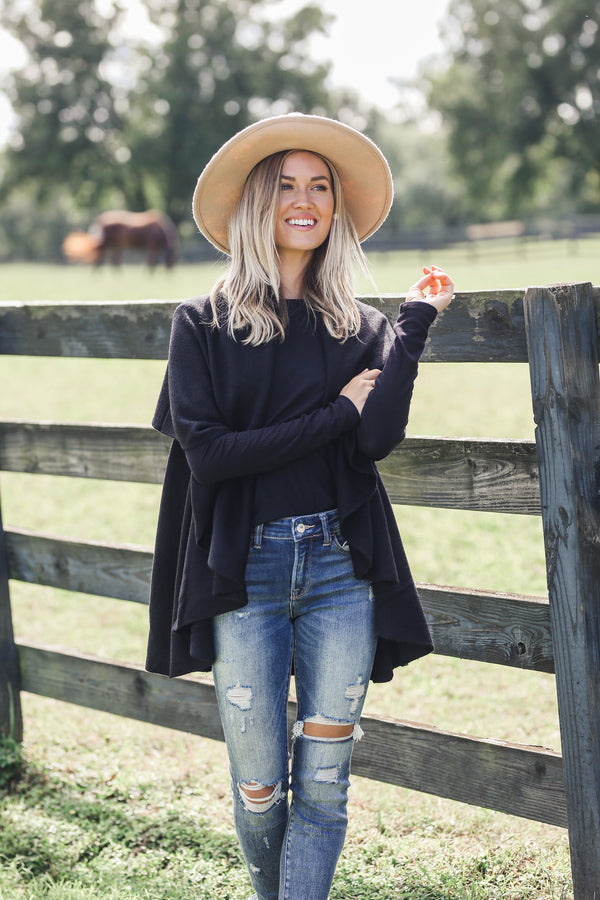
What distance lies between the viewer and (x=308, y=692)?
7.89 ft

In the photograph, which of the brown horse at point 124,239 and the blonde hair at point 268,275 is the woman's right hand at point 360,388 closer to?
the blonde hair at point 268,275

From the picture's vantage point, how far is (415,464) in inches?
116

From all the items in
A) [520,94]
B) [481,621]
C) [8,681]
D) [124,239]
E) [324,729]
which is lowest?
[8,681]

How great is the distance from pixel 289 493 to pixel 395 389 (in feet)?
1.20

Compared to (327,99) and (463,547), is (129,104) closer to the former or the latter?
(327,99)

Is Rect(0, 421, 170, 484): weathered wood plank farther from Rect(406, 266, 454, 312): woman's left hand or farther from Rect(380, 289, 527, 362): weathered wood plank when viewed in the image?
Rect(406, 266, 454, 312): woman's left hand

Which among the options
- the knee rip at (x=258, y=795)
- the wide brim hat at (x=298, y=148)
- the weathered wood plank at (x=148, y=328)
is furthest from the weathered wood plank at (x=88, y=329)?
the knee rip at (x=258, y=795)

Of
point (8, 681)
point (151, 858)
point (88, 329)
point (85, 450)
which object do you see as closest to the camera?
point (151, 858)

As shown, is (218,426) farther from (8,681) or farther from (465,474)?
(8,681)

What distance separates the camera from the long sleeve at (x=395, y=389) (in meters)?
2.25

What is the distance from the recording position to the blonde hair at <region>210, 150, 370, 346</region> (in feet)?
7.74

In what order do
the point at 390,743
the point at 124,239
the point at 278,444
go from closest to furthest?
1. the point at 278,444
2. the point at 390,743
3. the point at 124,239

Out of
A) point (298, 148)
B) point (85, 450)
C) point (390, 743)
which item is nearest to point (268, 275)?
point (298, 148)

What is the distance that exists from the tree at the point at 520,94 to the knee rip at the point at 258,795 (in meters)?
44.7
